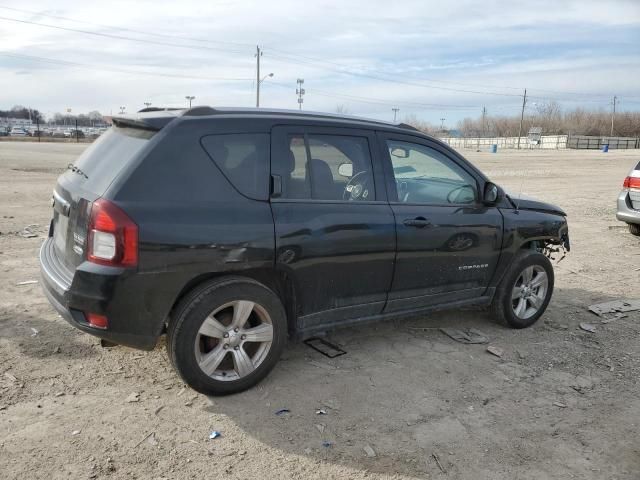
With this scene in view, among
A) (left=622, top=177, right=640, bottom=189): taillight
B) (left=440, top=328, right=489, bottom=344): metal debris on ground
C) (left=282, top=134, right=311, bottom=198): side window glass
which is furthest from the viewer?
(left=622, top=177, right=640, bottom=189): taillight

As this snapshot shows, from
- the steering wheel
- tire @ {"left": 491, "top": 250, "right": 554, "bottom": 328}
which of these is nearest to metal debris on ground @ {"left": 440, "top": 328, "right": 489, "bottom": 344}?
tire @ {"left": 491, "top": 250, "right": 554, "bottom": 328}

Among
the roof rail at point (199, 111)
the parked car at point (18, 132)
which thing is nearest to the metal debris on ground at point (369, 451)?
the roof rail at point (199, 111)

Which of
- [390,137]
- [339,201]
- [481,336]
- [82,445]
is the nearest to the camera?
[82,445]

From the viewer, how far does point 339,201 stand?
4.07 meters

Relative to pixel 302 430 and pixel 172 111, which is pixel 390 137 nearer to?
pixel 172 111

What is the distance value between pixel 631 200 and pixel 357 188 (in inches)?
286

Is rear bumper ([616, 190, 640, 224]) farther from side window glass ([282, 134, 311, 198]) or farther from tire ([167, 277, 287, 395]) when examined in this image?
tire ([167, 277, 287, 395])

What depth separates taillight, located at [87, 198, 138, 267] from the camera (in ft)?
10.7

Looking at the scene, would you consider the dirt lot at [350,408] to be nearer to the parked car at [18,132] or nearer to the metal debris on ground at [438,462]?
the metal debris on ground at [438,462]

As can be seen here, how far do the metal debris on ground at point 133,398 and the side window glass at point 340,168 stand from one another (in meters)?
1.77

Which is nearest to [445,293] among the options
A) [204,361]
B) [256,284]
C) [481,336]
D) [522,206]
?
[481,336]

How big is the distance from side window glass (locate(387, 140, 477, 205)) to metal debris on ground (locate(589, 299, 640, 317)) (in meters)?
2.16

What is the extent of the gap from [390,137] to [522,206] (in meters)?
1.58

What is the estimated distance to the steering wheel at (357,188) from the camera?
13.7 feet
